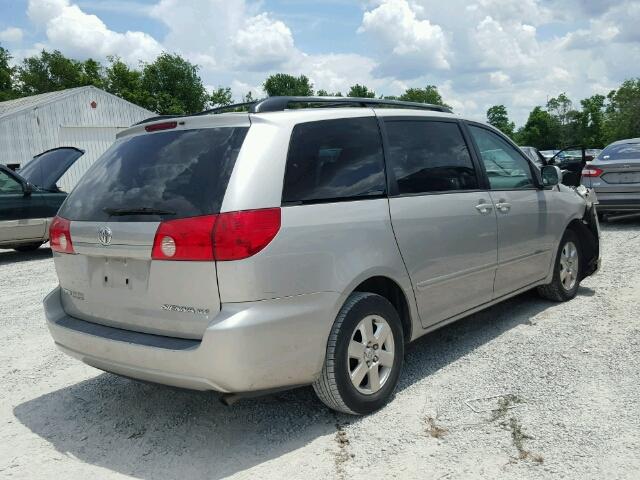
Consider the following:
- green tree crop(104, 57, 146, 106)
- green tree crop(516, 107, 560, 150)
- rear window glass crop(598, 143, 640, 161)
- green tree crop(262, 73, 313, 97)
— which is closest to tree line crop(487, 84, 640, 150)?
green tree crop(516, 107, 560, 150)

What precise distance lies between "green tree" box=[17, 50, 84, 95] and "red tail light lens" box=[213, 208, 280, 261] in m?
65.6

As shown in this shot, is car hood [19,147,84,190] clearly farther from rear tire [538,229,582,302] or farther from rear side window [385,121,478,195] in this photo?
rear tire [538,229,582,302]

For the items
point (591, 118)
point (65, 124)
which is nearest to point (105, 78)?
point (65, 124)

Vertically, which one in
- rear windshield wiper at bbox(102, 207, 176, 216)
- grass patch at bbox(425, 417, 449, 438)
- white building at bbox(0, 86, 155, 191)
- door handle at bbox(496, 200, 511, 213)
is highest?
white building at bbox(0, 86, 155, 191)

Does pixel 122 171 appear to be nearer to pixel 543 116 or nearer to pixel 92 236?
pixel 92 236

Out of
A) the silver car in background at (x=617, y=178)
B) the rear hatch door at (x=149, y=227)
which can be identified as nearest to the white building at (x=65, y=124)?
the silver car in background at (x=617, y=178)

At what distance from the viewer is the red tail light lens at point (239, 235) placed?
2.95 meters

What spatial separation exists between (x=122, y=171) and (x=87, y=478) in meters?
1.63

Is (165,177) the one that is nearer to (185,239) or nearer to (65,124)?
(185,239)

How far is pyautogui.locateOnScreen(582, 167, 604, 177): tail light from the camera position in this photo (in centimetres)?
1091

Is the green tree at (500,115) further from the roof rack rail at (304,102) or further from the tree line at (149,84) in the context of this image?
the roof rack rail at (304,102)

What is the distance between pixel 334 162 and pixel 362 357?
112cm

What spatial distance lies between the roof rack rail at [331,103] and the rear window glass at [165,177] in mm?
295

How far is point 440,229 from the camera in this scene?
405 centimetres
